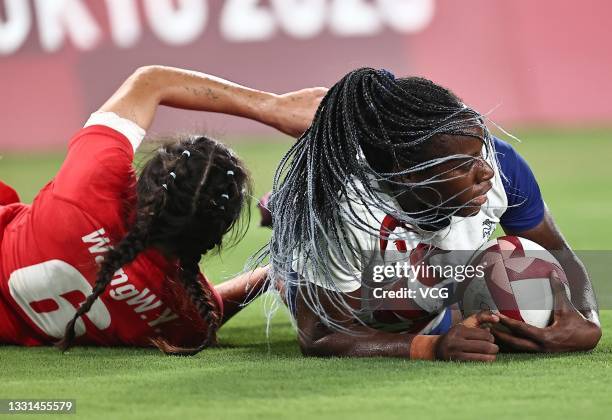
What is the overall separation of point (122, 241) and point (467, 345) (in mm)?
1128

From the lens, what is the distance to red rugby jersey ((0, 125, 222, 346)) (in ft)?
12.6

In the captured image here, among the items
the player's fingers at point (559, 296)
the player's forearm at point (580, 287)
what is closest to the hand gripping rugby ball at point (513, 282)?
the player's fingers at point (559, 296)

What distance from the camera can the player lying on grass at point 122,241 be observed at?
151 inches

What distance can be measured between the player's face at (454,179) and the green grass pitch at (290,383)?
0.50m

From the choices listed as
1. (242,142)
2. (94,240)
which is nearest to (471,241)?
(94,240)

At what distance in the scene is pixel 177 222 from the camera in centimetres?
381

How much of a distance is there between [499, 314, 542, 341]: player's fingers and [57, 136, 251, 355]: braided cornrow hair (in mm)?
943

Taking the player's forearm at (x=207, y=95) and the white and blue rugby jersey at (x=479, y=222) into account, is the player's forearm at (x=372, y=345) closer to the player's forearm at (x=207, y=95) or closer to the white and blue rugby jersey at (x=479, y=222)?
the white and blue rugby jersey at (x=479, y=222)

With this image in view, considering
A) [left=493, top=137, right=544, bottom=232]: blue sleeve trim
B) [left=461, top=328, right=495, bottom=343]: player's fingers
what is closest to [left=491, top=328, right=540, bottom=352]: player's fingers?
[left=461, top=328, right=495, bottom=343]: player's fingers

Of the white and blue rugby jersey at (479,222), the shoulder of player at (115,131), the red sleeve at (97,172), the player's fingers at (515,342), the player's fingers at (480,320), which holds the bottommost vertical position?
the player's fingers at (515,342)

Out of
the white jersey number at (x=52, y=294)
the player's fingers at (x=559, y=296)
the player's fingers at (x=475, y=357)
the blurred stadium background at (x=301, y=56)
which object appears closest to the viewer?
the player's fingers at (x=475, y=357)

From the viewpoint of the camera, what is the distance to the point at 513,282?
379 cm

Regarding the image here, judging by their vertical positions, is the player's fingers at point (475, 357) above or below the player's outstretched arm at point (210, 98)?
below

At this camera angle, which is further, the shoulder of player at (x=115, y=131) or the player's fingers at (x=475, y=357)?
the shoulder of player at (x=115, y=131)
